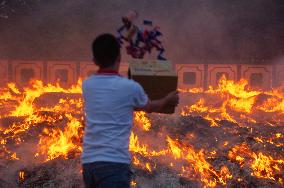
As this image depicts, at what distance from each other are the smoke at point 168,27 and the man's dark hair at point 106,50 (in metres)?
14.1

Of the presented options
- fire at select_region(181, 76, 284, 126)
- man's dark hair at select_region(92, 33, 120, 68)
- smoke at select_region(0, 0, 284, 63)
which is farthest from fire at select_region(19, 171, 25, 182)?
smoke at select_region(0, 0, 284, 63)

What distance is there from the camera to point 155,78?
3764 millimetres

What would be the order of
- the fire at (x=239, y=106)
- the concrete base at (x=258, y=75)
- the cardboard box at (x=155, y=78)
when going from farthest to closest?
the concrete base at (x=258, y=75), the fire at (x=239, y=106), the cardboard box at (x=155, y=78)

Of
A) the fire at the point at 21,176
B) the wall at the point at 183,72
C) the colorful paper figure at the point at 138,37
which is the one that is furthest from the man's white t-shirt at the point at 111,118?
Answer: the wall at the point at 183,72

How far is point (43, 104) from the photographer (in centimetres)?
1188

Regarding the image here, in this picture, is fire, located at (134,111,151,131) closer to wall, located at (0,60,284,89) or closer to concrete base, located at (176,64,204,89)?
wall, located at (0,60,284,89)

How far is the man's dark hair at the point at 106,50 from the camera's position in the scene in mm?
3131

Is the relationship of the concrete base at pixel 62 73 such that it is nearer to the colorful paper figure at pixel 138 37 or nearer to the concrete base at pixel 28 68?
the concrete base at pixel 28 68

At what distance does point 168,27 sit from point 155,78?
1549cm

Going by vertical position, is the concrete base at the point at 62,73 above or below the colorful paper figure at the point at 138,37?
below

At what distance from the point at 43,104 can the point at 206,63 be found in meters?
7.31

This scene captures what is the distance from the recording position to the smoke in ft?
59.1

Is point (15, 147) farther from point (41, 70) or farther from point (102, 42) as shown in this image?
point (41, 70)

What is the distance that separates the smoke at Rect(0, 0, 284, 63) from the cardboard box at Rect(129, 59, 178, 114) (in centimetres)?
1343
